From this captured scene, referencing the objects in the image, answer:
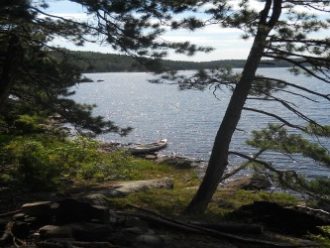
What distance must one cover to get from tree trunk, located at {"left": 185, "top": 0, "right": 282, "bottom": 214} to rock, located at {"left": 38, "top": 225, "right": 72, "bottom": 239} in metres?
4.89

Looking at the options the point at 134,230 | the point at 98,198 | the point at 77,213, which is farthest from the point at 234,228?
the point at 98,198

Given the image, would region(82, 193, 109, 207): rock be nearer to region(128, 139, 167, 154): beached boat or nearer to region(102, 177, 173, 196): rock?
region(102, 177, 173, 196): rock

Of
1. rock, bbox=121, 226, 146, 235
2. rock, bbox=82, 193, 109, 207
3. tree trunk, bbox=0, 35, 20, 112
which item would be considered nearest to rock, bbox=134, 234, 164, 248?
rock, bbox=121, 226, 146, 235

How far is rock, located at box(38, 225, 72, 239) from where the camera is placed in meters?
7.13

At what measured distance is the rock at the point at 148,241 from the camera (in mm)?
7234

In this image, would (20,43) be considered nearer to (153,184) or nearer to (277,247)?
(153,184)

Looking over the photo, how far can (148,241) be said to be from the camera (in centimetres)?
738

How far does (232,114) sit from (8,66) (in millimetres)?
5442

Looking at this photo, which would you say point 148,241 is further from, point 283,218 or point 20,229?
point 283,218

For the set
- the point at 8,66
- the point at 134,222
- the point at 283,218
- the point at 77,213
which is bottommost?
the point at 283,218

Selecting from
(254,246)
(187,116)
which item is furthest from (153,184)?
(187,116)

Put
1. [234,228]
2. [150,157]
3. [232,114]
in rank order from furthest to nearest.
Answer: [150,157] → [232,114] → [234,228]

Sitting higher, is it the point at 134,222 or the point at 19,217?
the point at 19,217

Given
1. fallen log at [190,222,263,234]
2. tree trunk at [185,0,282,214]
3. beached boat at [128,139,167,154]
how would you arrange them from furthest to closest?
beached boat at [128,139,167,154] < tree trunk at [185,0,282,214] < fallen log at [190,222,263,234]
